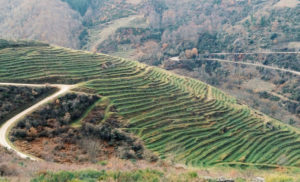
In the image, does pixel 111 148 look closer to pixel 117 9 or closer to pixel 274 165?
pixel 274 165

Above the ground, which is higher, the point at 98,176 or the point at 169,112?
the point at 98,176

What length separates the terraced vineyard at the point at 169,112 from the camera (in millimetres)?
35219

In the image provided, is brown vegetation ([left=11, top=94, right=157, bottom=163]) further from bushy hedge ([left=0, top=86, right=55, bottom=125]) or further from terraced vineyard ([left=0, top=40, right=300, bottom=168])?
bushy hedge ([left=0, top=86, right=55, bottom=125])

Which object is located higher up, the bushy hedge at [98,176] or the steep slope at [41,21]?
the steep slope at [41,21]

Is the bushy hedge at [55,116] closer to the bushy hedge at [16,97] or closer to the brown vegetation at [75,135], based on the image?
the brown vegetation at [75,135]

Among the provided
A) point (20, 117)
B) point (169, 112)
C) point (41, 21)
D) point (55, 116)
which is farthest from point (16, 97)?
point (41, 21)

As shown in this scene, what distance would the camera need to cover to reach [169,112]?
40.5 metres

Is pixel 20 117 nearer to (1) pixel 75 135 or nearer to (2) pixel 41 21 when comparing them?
(1) pixel 75 135

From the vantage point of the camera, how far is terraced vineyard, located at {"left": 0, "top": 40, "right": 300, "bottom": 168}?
1387 inches

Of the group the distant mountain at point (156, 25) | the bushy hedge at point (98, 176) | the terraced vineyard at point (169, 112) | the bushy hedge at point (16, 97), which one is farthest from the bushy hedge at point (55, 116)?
the distant mountain at point (156, 25)

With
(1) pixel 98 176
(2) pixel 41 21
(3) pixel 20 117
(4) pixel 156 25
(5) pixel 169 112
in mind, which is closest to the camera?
(1) pixel 98 176

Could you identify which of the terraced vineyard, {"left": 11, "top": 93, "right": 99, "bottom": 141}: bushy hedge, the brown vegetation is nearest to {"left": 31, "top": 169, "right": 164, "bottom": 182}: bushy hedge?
the brown vegetation

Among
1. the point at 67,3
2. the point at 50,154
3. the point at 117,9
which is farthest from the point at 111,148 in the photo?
the point at 67,3

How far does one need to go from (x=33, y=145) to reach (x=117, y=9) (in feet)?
460
